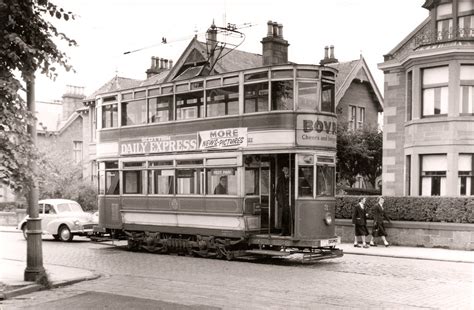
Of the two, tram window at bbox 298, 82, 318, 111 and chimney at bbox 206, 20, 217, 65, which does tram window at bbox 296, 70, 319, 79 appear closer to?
tram window at bbox 298, 82, 318, 111

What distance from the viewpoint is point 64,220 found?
23.1 meters

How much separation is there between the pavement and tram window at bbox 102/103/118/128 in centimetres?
586

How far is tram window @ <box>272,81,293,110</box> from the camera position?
49.8 feet

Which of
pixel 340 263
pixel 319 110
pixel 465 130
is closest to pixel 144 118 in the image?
pixel 319 110

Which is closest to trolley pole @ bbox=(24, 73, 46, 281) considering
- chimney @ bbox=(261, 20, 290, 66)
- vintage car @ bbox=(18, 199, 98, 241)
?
Result: vintage car @ bbox=(18, 199, 98, 241)

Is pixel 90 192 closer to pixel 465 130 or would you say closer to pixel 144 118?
pixel 144 118

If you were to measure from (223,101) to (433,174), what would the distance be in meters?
10.5

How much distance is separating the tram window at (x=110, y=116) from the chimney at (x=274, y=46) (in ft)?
37.6

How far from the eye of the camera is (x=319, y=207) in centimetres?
1510

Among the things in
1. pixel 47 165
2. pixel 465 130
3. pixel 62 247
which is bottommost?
pixel 62 247

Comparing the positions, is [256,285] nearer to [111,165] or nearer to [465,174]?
[111,165]

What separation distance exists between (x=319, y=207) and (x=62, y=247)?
10022mm

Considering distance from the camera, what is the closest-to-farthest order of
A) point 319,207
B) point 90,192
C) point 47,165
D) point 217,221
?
point 47,165 < point 319,207 < point 217,221 < point 90,192

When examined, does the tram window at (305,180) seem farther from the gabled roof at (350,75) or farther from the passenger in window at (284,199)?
the gabled roof at (350,75)
